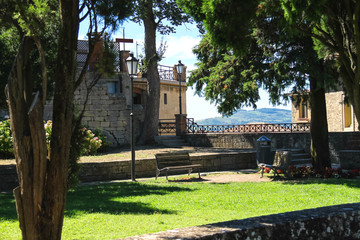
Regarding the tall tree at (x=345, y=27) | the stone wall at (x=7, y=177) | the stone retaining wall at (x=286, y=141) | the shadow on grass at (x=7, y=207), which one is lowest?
the shadow on grass at (x=7, y=207)

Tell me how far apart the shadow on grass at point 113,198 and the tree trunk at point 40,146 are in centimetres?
415

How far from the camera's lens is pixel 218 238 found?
234cm

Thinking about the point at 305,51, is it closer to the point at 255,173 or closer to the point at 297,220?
the point at 255,173

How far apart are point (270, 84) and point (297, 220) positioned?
1249cm

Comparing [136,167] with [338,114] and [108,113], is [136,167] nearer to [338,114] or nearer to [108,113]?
[108,113]

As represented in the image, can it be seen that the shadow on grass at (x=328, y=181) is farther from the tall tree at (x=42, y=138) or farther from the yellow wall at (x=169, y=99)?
the yellow wall at (x=169, y=99)

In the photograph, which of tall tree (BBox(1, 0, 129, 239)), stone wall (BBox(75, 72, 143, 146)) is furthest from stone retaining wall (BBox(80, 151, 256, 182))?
tall tree (BBox(1, 0, 129, 239))

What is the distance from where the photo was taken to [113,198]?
9.96 metres

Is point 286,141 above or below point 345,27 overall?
below

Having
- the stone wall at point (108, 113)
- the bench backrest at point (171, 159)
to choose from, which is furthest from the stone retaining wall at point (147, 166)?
the stone wall at point (108, 113)

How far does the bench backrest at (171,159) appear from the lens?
1464 centimetres

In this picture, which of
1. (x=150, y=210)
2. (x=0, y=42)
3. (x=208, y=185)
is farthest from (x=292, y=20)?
(x=0, y=42)

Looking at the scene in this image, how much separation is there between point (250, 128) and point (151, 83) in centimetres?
631

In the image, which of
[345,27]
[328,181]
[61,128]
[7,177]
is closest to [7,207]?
[7,177]
